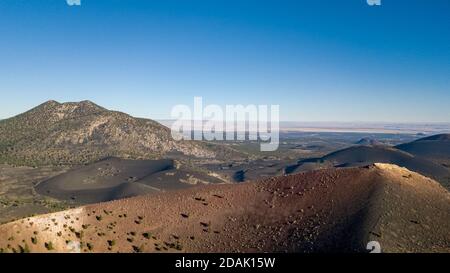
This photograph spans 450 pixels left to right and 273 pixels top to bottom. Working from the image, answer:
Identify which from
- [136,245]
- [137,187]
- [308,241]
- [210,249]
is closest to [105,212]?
[136,245]

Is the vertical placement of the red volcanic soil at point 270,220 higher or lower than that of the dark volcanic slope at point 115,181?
higher

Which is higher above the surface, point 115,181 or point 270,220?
point 270,220

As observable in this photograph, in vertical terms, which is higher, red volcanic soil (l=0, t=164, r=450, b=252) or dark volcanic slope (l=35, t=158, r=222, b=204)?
red volcanic soil (l=0, t=164, r=450, b=252)

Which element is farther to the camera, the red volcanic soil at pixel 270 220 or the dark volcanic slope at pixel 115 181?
the dark volcanic slope at pixel 115 181

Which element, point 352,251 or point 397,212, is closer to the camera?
point 352,251

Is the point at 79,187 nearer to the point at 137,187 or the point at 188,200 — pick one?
the point at 137,187
